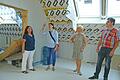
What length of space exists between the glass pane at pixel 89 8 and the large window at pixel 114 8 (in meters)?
0.36

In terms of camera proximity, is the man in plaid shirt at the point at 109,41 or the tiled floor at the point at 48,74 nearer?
the man in plaid shirt at the point at 109,41

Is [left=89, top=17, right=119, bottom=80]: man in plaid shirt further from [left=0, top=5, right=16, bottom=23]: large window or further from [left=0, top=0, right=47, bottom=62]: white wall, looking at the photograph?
[left=0, top=5, right=16, bottom=23]: large window

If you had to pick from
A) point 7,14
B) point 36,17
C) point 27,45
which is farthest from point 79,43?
point 7,14

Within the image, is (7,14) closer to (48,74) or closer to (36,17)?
(36,17)

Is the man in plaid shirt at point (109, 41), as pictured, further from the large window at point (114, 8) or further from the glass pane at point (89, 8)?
the glass pane at point (89, 8)

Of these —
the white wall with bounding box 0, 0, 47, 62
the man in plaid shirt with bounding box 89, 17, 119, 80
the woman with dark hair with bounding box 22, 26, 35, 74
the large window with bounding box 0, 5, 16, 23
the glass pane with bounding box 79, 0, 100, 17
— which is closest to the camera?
the man in plaid shirt with bounding box 89, 17, 119, 80

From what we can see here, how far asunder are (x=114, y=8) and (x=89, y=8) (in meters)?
0.77

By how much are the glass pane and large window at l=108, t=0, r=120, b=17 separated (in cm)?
36

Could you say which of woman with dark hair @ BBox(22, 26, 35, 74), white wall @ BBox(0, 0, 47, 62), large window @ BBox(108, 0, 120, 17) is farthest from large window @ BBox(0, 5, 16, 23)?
large window @ BBox(108, 0, 120, 17)

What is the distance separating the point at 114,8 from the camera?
259 inches

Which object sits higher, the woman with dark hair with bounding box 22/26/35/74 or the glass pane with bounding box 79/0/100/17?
the glass pane with bounding box 79/0/100/17

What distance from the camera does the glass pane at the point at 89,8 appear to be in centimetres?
673

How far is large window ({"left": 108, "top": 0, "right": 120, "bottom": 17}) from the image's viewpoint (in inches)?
256

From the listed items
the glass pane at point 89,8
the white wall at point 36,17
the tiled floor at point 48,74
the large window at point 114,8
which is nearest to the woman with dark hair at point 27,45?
the tiled floor at point 48,74
